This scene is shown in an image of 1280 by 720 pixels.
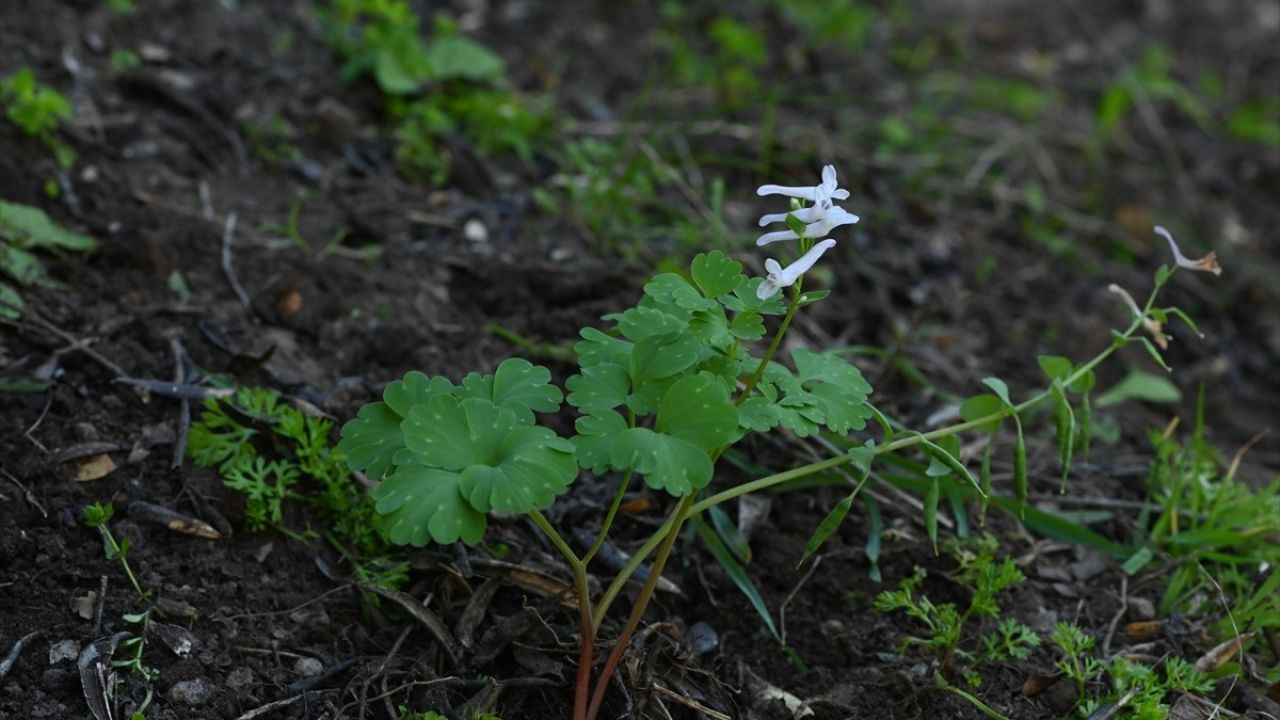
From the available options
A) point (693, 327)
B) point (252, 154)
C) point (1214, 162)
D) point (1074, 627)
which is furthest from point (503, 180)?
point (1214, 162)

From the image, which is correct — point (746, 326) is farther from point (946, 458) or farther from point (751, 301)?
point (946, 458)

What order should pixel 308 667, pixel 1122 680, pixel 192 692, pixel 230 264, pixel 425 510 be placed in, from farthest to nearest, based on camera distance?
Result: pixel 230 264
pixel 1122 680
pixel 308 667
pixel 192 692
pixel 425 510

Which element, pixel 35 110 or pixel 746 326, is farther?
pixel 35 110

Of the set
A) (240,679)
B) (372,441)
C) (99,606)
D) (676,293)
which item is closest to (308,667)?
(240,679)

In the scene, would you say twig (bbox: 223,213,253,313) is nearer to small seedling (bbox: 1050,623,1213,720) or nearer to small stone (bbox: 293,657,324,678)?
small stone (bbox: 293,657,324,678)

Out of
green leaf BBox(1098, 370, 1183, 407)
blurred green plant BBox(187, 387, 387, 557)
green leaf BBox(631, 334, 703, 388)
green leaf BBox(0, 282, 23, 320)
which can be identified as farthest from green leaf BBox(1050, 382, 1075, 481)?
green leaf BBox(0, 282, 23, 320)

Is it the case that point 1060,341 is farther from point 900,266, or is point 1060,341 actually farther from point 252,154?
point 252,154
